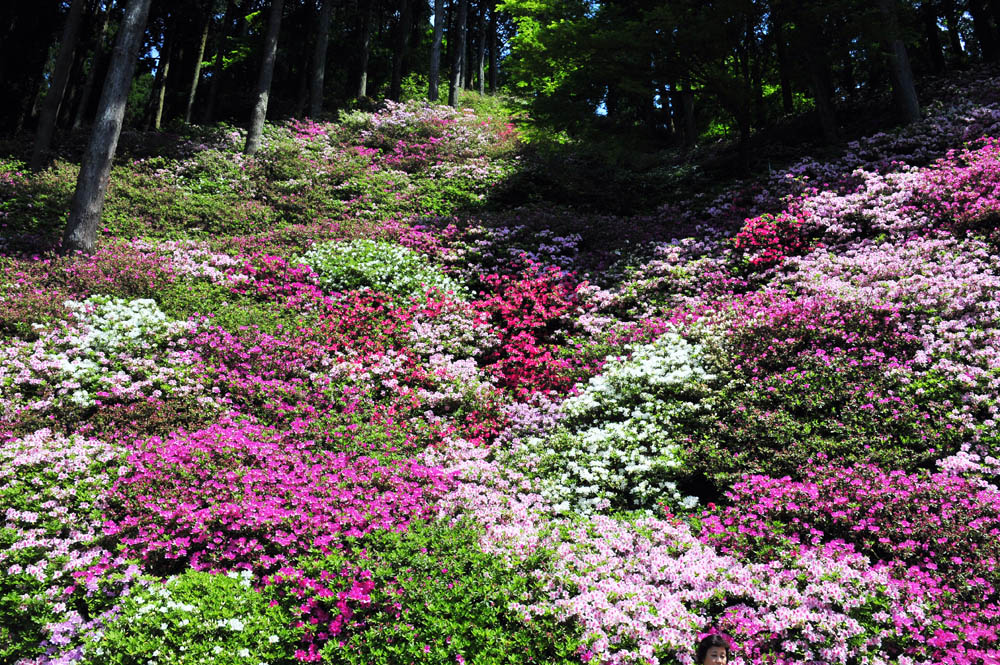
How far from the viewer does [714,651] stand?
4.25 meters

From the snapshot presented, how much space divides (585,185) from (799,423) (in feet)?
39.4

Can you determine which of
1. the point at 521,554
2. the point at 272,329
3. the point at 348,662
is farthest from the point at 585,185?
the point at 348,662

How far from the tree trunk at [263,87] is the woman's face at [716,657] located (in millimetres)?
19642

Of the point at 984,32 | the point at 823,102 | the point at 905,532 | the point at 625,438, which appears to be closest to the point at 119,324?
the point at 625,438

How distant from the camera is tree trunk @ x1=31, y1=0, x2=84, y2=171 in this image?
1677 centimetres

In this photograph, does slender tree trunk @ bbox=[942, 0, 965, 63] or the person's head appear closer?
the person's head

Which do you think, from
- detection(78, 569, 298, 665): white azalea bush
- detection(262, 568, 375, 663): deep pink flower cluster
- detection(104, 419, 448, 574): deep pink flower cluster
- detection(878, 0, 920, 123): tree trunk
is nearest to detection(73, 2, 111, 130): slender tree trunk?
detection(104, 419, 448, 574): deep pink flower cluster

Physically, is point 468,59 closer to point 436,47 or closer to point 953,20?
point 436,47

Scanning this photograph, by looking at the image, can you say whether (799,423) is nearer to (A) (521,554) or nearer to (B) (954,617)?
(B) (954,617)

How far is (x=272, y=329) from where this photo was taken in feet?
30.0

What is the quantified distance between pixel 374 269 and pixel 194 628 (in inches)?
317

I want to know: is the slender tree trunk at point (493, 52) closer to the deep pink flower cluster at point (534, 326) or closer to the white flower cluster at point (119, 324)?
the deep pink flower cluster at point (534, 326)

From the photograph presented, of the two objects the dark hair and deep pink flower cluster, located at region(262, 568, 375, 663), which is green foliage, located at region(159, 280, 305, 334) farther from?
the dark hair

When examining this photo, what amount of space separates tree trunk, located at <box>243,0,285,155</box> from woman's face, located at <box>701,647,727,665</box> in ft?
64.4
